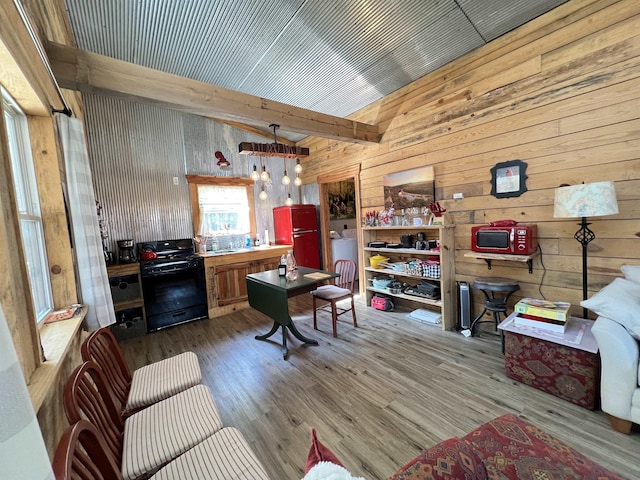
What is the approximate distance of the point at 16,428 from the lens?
1.14 ft

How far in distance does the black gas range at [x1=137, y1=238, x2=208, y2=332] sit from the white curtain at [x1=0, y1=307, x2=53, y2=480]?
3.71 meters

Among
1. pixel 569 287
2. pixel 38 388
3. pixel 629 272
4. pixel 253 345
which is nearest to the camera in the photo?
pixel 38 388

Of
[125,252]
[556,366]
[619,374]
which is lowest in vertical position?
[556,366]

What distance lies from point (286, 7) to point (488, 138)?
2.36m

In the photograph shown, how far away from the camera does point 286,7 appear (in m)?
2.37

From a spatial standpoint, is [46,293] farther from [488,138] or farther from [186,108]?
[488,138]

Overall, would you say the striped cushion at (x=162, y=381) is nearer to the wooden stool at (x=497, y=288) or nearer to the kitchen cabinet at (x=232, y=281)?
the kitchen cabinet at (x=232, y=281)

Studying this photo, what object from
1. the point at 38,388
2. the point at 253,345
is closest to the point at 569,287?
the point at 253,345

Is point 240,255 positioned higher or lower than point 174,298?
higher

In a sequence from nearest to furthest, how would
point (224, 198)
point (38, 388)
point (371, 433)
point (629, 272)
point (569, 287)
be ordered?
1. point (38, 388)
2. point (371, 433)
3. point (629, 272)
4. point (569, 287)
5. point (224, 198)

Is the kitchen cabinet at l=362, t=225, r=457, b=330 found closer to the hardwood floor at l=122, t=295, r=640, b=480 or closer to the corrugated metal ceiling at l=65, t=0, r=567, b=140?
the hardwood floor at l=122, t=295, r=640, b=480

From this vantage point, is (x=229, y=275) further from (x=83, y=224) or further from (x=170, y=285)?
(x=83, y=224)

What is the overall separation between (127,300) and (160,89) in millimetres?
2642

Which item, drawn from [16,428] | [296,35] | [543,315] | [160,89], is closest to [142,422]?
[16,428]
